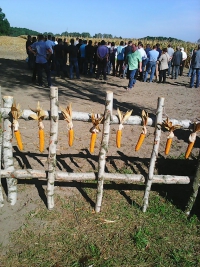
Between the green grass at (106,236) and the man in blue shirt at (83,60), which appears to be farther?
the man in blue shirt at (83,60)

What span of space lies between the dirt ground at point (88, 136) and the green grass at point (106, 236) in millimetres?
273

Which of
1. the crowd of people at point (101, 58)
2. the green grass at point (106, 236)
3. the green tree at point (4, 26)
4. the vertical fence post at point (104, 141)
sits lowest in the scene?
the green grass at point (106, 236)

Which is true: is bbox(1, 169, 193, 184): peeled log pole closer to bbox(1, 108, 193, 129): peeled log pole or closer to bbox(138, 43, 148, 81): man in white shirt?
bbox(1, 108, 193, 129): peeled log pole

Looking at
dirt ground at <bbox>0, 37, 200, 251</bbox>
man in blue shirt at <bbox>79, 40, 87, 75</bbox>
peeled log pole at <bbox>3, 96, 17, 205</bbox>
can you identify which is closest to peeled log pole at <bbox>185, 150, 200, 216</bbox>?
dirt ground at <bbox>0, 37, 200, 251</bbox>

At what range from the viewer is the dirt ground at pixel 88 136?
3760 millimetres

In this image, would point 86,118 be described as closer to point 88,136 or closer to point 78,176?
point 78,176

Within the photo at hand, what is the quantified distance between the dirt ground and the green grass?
0.27 m

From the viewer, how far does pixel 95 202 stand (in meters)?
3.48

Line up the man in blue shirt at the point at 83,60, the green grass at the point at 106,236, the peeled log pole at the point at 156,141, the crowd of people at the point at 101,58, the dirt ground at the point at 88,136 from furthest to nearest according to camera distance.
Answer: the man in blue shirt at the point at 83,60 → the crowd of people at the point at 101,58 → the dirt ground at the point at 88,136 → the peeled log pole at the point at 156,141 → the green grass at the point at 106,236

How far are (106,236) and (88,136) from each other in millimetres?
3061

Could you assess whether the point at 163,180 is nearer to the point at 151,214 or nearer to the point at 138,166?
the point at 151,214

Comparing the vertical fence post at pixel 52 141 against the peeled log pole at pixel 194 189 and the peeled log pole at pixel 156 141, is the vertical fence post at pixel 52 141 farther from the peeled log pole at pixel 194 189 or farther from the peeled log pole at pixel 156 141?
the peeled log pole at pixel 194 189

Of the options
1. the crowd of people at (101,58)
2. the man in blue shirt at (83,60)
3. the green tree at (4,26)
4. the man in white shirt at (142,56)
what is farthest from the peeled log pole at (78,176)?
the green tree at (4,26)

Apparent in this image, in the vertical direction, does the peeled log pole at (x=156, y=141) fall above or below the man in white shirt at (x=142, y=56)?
below
